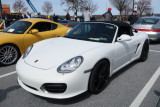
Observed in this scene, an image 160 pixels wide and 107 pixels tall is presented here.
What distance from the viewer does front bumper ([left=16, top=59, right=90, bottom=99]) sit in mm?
2260

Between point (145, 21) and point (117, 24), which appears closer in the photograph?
point (117, 24)

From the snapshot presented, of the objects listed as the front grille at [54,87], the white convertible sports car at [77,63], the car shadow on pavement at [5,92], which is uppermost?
the white convertible sports car at [77,63]

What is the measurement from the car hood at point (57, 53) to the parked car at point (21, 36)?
1612mm

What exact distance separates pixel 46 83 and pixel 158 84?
7.84ft

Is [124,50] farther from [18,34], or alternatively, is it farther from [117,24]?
[18,34]

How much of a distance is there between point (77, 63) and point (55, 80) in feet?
1.42

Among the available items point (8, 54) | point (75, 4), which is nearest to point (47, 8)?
point (75, 4)

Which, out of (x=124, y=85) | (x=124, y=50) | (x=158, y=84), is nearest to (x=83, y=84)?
(x=124, y=85)

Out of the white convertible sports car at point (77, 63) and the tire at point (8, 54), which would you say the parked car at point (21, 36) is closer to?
the tire at point (8, 54)

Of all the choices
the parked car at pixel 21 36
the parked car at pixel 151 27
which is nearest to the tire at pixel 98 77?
the parked car at pixel 21 36

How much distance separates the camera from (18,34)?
468cm

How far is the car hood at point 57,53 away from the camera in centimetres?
250

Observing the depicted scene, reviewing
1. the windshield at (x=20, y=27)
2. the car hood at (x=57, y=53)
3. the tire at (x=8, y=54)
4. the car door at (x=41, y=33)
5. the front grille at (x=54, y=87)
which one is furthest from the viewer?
the windshield at (x=20, y=27)

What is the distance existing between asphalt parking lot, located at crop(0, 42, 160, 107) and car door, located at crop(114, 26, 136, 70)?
39 centimetres
